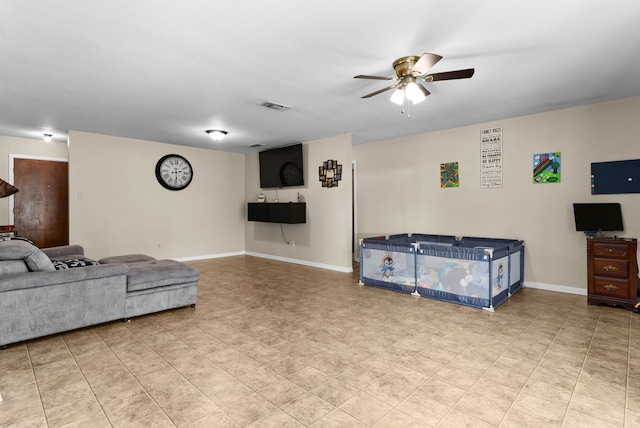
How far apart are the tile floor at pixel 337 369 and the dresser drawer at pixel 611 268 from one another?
1.31 feet

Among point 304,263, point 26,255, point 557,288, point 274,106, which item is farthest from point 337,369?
point 304,263

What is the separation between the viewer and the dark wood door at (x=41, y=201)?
6082 mm

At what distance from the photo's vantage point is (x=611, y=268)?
12.6 ft

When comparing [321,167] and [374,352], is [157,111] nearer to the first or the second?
[321,167]

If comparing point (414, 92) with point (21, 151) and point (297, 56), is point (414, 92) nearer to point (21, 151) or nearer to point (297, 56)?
point (297, 56)

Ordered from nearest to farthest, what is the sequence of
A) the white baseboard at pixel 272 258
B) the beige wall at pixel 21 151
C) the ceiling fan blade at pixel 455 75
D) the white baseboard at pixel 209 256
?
the ceiling fan blade at pixel 455 75
the beige wall at pixel 21 151
the white baseboard at pixel 272 258
the white baseboard at pixel 209 256

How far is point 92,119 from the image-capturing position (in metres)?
4.90

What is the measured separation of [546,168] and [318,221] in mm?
3785

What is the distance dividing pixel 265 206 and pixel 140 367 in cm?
488

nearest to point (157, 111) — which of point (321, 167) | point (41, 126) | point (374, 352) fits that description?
point (41, 126)

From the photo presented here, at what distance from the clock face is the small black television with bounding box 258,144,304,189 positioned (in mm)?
1568

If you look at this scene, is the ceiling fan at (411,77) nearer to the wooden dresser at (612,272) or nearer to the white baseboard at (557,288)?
the wooden dresser at (612,272)

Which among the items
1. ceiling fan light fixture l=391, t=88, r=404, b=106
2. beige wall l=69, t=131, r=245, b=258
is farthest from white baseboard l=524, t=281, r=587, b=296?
beige wall l=69, t=131, r=245, b=258

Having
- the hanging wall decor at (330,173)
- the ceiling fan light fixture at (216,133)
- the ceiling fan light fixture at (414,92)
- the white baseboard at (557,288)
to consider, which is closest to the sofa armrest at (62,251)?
the ceiling fan light fixture at (216,133)
